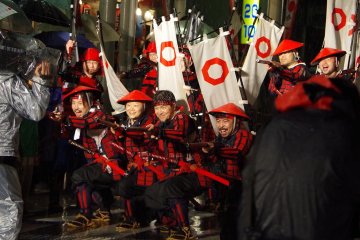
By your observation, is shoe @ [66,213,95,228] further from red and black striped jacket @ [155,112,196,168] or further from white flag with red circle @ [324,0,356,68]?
white flag with red circle @ [324,0,356,68]

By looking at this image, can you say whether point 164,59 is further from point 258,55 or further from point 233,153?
point 233,153

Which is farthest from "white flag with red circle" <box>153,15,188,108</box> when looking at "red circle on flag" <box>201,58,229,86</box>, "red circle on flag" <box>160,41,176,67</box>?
"red circle on flag" <box>201,58,229,86</box>

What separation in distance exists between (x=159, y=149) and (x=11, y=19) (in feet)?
8.67

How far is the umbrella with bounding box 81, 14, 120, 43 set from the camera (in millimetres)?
11562

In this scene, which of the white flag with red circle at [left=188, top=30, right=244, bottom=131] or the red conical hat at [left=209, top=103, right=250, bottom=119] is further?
the white flag with red circle at [left=188, top=30, right=244, bottom=131]

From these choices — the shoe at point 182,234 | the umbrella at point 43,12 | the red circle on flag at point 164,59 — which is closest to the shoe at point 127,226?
the shoe at point 182,234

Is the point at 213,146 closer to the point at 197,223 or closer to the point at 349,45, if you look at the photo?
the point at 197,223

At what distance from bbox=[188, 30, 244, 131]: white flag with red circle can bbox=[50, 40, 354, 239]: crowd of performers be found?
14.0 inches

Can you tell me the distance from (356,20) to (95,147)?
4350mm

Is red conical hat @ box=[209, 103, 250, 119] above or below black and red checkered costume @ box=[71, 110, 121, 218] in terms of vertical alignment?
above

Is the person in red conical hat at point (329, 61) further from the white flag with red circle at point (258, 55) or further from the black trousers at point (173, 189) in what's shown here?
the black trousers at point (173, 189)

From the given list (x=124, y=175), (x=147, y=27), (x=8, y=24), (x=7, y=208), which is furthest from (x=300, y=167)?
(x=147, y=27)

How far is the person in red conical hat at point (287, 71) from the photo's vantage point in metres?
8.38

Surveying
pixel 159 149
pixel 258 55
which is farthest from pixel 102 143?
pixel 258 55
